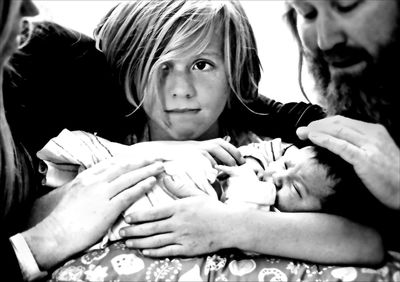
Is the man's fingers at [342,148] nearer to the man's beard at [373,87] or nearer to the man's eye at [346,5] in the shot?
the man's beard at [373,87]

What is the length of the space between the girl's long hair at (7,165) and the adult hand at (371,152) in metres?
0.61

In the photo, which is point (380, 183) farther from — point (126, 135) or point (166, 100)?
point (126, 135)

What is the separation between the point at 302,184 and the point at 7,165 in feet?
1.98

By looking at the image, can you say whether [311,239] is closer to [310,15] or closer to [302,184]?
[302,184]

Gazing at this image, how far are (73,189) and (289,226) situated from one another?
468 mm

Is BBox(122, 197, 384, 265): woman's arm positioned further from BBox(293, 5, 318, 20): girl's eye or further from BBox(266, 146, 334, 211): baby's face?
BBox(293, 5, 318, 20): girl's eye

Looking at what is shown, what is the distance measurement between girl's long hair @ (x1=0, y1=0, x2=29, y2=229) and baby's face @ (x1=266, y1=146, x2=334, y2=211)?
57cm

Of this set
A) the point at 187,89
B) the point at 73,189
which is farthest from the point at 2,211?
the point at 187,89

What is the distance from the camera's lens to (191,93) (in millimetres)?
1209

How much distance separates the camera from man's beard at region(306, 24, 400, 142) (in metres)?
0.99

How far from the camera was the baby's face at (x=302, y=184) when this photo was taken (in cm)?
102

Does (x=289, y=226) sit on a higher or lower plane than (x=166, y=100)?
lower

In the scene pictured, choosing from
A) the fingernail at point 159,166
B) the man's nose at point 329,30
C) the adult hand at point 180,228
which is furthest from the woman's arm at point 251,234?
the man's nose at point 329,30

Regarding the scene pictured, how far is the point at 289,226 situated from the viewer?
96cm
